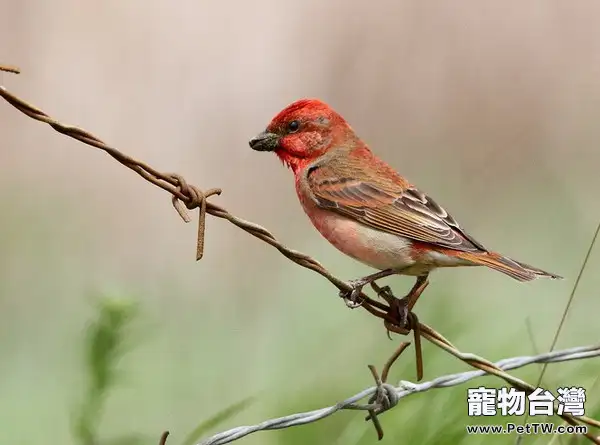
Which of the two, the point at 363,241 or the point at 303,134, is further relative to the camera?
the point at 303,134

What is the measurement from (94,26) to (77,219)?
145 centimetres

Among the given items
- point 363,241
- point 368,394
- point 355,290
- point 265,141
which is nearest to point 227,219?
point 355,290

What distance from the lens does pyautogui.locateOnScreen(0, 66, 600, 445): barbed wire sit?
2.31 metres

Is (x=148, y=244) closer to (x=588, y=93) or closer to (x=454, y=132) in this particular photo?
(x=454, y=132)

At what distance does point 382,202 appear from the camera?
140 inches

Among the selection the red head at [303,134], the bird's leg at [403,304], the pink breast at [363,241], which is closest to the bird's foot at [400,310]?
the bird's leg at [403,304]

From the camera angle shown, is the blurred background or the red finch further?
the blurred background

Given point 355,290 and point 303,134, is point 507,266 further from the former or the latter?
point 303,134

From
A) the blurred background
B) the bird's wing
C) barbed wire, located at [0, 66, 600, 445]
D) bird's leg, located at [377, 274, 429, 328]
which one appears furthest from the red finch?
the blurred background

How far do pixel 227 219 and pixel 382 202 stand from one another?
1167 millimetres

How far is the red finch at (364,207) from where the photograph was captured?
333cm

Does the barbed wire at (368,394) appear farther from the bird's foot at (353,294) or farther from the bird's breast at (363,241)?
the bird's breast at (363,241)

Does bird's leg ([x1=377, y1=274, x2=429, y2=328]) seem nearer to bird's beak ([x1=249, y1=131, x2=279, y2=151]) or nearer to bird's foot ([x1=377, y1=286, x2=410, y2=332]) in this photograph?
bird's foot ([x1=377, y1=286, x2=410, y2=332])

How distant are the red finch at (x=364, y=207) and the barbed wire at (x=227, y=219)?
0.74 ft
